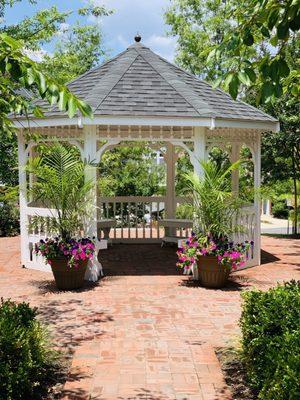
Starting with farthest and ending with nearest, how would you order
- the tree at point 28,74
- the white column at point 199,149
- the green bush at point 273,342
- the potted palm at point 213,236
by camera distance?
the white column at point 199,149, the potted palm at point 213,236, the green bush at point 273,342, the tree at point 28,74

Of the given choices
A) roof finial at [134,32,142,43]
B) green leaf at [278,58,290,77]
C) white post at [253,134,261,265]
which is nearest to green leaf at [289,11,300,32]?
green leaf at [278,58,290,77]

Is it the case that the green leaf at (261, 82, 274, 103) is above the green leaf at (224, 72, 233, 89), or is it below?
below

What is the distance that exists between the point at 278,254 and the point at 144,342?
7.09 meters

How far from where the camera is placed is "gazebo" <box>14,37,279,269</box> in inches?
326

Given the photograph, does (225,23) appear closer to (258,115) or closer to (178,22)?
(178,22)

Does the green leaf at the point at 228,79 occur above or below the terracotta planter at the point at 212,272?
above

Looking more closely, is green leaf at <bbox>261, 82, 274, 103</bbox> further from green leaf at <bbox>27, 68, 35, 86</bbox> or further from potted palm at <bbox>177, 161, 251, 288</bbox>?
potted palm at <bbox>177, 161, 251, 288</bbox>

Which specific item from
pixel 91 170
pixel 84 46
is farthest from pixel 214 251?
pixel 84 46

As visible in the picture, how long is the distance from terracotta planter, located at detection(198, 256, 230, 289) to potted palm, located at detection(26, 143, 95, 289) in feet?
6.26

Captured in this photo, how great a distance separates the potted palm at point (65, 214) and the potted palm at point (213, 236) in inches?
68.5

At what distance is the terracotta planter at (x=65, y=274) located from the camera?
7773 millimetres

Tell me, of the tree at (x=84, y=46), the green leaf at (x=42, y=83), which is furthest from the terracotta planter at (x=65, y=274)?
the tree at (x=84, y=46)

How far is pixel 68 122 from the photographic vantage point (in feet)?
27.5

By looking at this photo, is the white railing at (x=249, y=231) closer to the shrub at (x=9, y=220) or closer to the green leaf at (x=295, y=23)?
the green leaf at (x=295, y=23)
